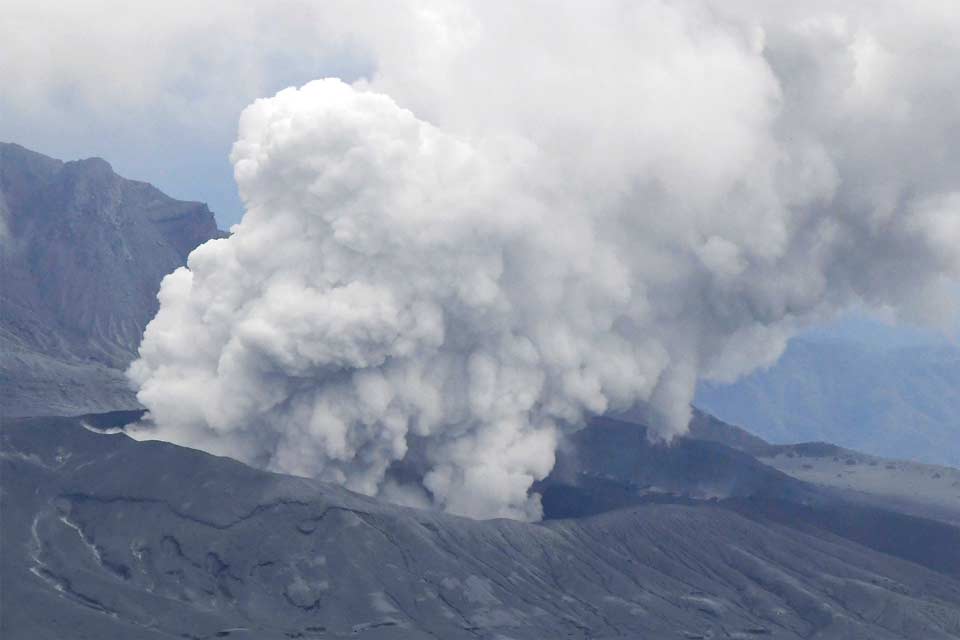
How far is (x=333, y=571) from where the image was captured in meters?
73.9

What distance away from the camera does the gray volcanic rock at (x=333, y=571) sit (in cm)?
6912

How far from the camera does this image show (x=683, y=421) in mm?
115875

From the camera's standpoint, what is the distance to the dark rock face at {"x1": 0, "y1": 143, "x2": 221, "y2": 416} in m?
120

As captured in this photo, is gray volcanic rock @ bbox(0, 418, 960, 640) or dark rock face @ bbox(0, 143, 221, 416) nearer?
gray volcanic rock @ bbox(0, 418, 960, 640)

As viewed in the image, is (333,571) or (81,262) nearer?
(333,571)

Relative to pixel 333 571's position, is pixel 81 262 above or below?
above

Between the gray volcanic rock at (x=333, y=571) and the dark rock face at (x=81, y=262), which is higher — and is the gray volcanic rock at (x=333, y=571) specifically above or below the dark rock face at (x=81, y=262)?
below

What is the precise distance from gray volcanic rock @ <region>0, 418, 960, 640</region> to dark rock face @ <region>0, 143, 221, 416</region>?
3346 centimetres

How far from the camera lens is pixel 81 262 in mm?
151500

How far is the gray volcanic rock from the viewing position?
69125 millimetres

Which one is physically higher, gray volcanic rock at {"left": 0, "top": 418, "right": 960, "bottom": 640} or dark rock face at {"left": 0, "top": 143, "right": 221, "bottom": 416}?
dark rock face at {"left": 0, "top": 143, "right": 221, "bottom": 416}

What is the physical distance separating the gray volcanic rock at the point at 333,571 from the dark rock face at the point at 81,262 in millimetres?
33455

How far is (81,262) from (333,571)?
8750 cm

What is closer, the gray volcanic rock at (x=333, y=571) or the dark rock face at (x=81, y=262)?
the gray volcanic rock at (x=333, y=571)
